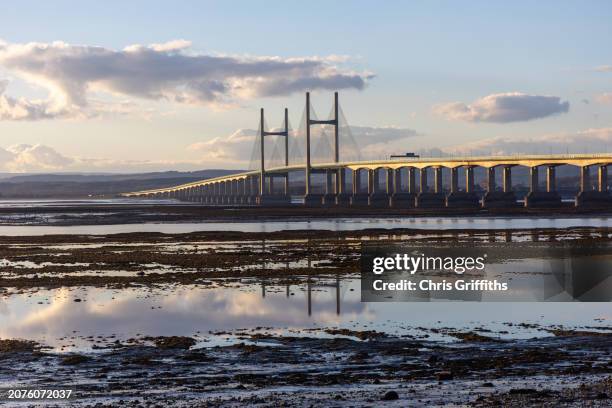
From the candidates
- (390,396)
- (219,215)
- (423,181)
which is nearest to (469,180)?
(423,181)

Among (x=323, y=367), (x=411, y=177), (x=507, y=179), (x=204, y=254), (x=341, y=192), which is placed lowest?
(x=341, y=192)

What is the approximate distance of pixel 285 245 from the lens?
40.7 m

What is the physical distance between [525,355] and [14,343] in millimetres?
8473

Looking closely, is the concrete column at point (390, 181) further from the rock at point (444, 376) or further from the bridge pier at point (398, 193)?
the rock at point (444, 376)

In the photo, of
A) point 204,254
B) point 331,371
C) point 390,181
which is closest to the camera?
point 331,371

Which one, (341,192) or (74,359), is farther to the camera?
(341,192)

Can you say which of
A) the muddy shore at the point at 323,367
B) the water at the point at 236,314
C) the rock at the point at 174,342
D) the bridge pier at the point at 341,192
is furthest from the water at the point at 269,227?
the bridge pier at the point at 341,192

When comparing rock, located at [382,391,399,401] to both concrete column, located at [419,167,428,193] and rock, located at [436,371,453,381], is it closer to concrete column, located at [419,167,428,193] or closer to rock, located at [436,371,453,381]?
rock, located at [436,371,453,381]

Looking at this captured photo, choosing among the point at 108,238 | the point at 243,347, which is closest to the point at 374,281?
the point at 243,347

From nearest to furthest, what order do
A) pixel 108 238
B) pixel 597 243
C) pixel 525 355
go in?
pixel 525 355 → pixel 597 243 → pixel 108 238

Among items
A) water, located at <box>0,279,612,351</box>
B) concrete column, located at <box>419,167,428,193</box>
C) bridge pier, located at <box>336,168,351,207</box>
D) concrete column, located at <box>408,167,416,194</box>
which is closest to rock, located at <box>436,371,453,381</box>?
water, located at <box>0,279,612,351</box>

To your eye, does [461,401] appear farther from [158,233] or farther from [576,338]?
[158,233]

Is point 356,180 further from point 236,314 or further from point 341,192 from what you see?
point 236,314

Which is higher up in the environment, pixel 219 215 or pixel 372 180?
pixel 372 180
